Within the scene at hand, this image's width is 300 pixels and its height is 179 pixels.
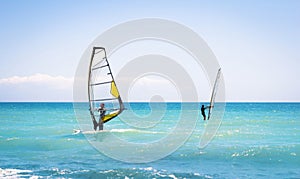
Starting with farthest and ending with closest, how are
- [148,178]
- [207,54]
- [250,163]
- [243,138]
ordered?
[243,138], [207,54], [250,163], [148,178]

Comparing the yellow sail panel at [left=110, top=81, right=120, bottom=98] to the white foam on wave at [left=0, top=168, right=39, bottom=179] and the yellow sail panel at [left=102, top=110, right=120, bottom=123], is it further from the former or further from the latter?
the white foam on wave at [left=0, top=168, right=39, bottom=179]

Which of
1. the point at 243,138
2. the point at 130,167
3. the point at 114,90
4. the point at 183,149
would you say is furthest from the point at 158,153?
the point at 243,138

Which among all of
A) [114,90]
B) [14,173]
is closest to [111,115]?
[114,90]

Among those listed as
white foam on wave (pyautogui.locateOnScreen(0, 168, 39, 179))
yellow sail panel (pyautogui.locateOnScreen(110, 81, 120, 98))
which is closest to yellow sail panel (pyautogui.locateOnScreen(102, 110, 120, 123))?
yellow sail panel (pyautogui.locateOnScreen(110, 81, 120, 98))

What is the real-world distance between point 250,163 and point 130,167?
18.9ft

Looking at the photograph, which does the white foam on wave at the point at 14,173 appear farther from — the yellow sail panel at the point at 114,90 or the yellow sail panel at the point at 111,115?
the yellow sail panel at the point at 111,115

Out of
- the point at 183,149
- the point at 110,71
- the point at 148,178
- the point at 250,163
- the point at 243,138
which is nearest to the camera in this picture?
the point at 148,178

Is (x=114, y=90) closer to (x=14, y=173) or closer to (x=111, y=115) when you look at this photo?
(x=111, y=115)

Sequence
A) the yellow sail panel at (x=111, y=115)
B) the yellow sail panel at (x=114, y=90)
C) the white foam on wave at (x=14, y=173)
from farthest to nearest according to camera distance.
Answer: the yellow sail panel at (x=111, y=115)
the yellow sail panel at (x=114, y=90)
the white foam on wave at (x=14, y=173)

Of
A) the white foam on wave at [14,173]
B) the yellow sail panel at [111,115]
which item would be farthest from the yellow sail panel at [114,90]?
the white foam on wave at [14,173]

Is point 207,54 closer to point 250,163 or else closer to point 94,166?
point 250,163

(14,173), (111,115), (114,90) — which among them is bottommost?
(14,173)

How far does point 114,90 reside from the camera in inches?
A: 905

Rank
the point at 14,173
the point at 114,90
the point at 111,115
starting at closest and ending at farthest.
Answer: the point at 14,173 < the point at 114,90 < the point at 111,115
